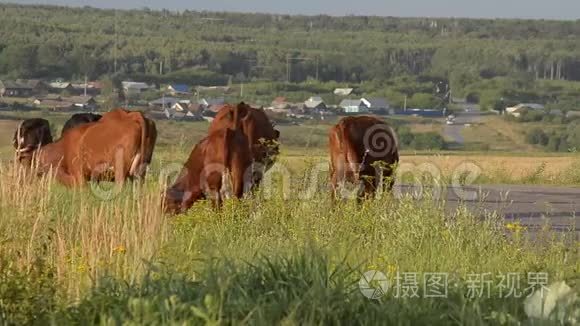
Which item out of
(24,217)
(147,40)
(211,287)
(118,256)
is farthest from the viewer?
Answer: (147,40)

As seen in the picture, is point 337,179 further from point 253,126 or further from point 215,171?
point 215,171

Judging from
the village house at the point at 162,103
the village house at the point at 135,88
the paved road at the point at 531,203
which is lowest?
the village house at the point at 135,88

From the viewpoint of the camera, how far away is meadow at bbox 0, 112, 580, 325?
735cm

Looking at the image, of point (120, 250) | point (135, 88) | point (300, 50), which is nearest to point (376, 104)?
point (135, 88)

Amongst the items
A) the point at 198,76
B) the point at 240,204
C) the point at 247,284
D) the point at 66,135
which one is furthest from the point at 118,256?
the point at 198,76

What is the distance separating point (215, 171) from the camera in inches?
578

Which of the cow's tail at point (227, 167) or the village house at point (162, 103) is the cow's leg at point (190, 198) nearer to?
the cow's tail at point (227, 167)

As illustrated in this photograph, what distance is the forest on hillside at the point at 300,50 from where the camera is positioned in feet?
310

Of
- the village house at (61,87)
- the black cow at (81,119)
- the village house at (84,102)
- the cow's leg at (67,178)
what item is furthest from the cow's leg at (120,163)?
the village house at (61,87)

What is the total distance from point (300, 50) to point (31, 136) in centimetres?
10762

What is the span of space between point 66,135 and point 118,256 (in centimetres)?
926

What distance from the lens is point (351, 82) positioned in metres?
103

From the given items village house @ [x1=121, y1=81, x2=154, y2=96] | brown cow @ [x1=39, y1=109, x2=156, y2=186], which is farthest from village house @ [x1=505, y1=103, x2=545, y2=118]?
brown cow @ [x1=39, y1=109, x2=156, y2=186]

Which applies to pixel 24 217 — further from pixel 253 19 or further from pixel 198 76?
pixel 253 19
